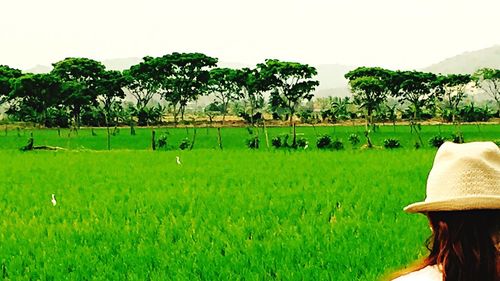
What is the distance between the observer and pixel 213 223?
684 cm

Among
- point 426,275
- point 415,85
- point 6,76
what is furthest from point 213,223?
point 415,85

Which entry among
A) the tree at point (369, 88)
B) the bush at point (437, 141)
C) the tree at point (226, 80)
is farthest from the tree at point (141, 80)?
the bush at point (437, 141)

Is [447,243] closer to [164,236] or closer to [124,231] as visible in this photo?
[164,236]

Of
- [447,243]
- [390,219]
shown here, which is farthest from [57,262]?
[447,243]

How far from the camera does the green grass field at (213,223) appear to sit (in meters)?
4.80

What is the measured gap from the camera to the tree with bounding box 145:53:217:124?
44.9 m

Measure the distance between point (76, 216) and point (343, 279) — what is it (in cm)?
450

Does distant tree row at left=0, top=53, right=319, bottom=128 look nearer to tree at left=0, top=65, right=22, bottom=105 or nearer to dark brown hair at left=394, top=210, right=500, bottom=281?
tree at left=0, top=65, right=22, bottom=105

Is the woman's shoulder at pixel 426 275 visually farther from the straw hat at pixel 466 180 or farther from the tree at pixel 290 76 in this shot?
the tree at pixel 290 76

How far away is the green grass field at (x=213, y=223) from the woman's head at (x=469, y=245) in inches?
110

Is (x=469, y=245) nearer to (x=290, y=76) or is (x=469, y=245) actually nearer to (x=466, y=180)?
(x=466, y=180)

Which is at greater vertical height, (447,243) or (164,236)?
(447,243)

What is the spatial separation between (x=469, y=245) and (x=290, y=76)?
40628 millimetres

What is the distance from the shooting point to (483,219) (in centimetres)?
157
